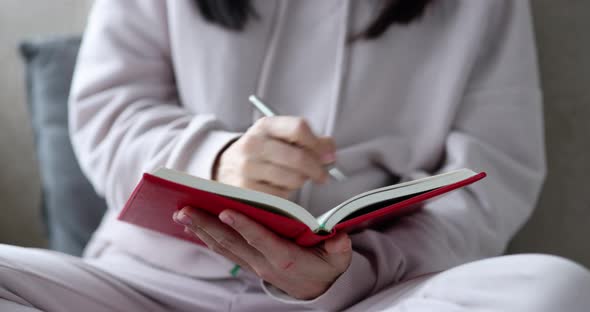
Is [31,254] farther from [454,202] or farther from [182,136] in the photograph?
[454,202]

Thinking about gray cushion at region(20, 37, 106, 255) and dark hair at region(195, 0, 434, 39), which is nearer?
dark hair at region(195, 0, 434, 39)

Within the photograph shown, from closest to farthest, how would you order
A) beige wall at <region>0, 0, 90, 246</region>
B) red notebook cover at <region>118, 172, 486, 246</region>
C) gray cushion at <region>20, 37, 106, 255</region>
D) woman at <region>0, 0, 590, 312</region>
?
red notebook cover at <region>118, 172, 486, 246</region> → woman at <region>0, 0, 590, 312</region> → gray cushion at <region>20, 37, 106, 255</region> → beige wall at <region>0, 0, 90, 246</region>

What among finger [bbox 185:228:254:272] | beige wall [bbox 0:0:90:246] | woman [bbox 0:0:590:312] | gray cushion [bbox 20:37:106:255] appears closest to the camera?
finger [bbox 185:228:254:272]

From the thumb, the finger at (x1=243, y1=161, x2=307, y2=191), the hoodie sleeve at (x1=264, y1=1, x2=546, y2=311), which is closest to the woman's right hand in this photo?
the finger at (x1=243, y1=161, x2=307, y2=191)

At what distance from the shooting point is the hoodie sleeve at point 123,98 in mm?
835

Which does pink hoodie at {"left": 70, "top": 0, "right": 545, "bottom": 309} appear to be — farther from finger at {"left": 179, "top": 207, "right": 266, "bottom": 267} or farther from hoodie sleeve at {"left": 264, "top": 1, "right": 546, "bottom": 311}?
finger at {"left": 179, "top": 207, "right": 266, "bottom": 267}

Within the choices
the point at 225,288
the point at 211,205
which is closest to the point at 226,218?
the point at 211,205

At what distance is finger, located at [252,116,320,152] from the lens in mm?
648

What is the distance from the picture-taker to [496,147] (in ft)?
2.99

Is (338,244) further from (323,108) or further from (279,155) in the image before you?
(323,108)

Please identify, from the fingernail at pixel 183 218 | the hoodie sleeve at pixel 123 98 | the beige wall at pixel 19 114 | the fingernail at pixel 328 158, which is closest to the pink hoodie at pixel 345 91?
the hoodie sleeve at pixel 123 98

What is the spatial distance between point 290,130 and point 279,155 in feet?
0.10

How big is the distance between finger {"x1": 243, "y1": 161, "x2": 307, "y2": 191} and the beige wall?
780mm

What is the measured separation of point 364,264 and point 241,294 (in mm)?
174
